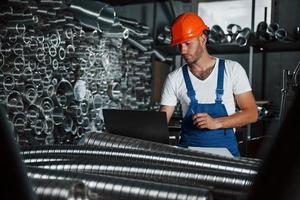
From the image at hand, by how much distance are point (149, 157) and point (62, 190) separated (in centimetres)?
25

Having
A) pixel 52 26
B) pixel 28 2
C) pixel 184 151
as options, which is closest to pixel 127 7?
pixel 52 26

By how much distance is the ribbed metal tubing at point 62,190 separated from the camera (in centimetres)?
29

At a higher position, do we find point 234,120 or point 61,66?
point 61,66

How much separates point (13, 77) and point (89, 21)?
42.5 inches

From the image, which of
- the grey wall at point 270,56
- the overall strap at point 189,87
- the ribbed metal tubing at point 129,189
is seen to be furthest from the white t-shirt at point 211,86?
the grey wall at point 270,56

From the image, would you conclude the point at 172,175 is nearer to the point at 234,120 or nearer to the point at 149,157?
the point at 149,157

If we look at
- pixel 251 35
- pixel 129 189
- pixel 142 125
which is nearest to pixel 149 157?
pixel 129 189

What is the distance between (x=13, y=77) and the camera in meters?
2.92

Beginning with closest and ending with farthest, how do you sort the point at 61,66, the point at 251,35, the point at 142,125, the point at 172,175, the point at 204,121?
1. the point at 172,175
2. the point at 142,125
3. the point at 204,121
4. the point at 61,66
5. the point at 251,35

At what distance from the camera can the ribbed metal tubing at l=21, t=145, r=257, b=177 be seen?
0.49 m

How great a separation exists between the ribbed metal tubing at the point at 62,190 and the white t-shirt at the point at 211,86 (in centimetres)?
159

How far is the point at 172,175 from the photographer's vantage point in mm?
467

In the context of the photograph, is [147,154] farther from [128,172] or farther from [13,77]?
[13,77]

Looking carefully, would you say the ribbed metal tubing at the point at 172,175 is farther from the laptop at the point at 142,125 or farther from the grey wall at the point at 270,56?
the grey wall at the point at 270,56
